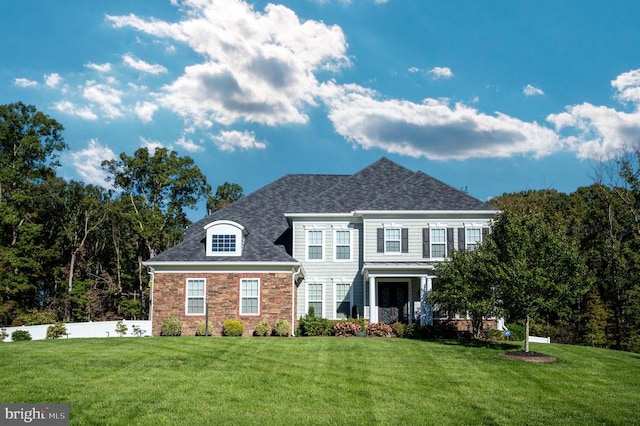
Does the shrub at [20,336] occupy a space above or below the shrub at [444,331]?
below

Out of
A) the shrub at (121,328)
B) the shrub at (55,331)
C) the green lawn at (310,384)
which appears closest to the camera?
the green lawn at (310,384)

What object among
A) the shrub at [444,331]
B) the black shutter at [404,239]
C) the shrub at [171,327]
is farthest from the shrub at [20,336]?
the shrub at [444,331]

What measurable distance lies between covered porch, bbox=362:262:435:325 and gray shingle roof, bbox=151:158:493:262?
330 cm

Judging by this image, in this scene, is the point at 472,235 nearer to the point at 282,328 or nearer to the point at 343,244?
the point at 343,244

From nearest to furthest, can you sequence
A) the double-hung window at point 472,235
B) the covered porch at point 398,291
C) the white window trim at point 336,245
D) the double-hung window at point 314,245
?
1. the covered porch at point 398,291
2. the double-hung window at point 472,235
3. the white window trim at point 336,245
4. the double-hung window at point 314,245

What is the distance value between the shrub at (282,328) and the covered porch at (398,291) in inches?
157

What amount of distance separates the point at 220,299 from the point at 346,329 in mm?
5984

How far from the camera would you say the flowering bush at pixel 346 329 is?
27.7 m

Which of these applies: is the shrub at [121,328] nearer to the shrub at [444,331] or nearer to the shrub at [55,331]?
the shrub at [55,331]

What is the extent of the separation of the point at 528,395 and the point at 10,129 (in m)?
40.7

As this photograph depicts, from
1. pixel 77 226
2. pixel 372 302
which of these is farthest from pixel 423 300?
pixel 77 226

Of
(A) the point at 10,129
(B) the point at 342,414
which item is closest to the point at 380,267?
(B) the point at 342,414

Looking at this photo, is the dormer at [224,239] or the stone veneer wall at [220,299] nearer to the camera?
the stone veneer wall at [220,299]

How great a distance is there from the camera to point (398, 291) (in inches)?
1228
